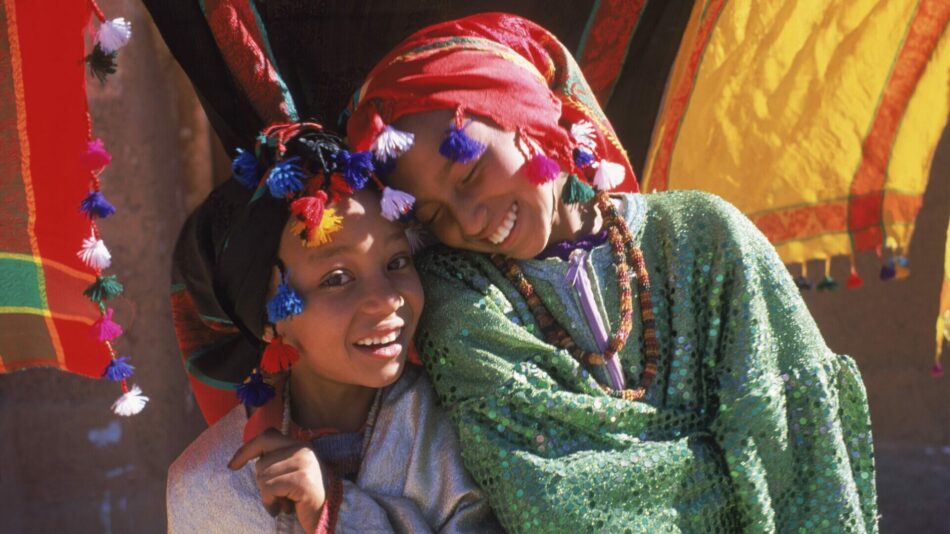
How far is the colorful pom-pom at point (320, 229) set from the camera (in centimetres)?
259

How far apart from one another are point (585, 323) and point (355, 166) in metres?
0.68

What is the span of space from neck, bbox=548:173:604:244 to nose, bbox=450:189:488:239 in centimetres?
25

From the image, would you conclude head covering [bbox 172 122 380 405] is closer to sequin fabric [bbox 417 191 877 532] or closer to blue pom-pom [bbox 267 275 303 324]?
blue pom-pom [bbox 267 275 303 324]

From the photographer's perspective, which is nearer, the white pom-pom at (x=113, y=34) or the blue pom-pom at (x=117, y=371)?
the white pom-pom at (x=113, y=34)

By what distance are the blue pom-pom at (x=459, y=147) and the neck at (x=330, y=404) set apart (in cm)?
63

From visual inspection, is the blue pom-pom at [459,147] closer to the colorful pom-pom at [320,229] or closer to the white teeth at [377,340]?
the colorful pom-pom at [320,229]

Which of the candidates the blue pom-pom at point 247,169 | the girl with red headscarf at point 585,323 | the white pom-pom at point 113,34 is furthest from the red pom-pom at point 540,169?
the white pom-pom at point 113,34

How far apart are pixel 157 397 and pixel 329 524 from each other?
2.07 metres

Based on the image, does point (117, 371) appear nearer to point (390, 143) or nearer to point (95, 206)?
point (95, 206)

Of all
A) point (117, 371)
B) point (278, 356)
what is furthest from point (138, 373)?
point (278, 356)

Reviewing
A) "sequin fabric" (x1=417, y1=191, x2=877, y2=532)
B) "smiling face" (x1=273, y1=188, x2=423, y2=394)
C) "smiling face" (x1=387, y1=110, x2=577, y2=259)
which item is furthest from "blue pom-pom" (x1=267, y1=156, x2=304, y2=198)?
"sequin fabric" (x1=417, y1=191, x2=877, y2=532)

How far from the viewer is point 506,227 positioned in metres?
2.74

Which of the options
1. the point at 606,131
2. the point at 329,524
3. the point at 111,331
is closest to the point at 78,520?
the point at 111,331

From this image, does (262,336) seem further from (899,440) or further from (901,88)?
(899,440)
